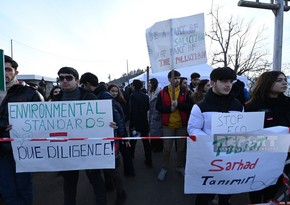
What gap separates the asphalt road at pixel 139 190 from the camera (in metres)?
3.69

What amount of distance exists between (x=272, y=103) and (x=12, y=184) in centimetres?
309

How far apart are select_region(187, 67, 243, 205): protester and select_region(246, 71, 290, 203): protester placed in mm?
372

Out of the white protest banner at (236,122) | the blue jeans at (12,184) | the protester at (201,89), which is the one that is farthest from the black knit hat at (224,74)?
the blue jeans at (12,184)

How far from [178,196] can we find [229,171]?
1664 mm

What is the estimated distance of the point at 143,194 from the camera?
3918mm

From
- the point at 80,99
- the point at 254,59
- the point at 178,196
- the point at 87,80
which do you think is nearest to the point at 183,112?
the point at 178,196

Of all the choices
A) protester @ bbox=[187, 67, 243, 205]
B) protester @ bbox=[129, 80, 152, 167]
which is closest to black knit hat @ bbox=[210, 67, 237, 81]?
protester @ bbox=[187, 67, 243, 205]

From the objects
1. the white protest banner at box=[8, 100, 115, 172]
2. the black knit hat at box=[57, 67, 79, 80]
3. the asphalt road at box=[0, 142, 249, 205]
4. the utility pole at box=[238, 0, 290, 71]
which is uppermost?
the utility pole at box=[238, 0, 290, 71]

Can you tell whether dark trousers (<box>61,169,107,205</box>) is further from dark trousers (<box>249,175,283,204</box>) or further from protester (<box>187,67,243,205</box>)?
dark trousers (<box>249,175,283,204</box>)

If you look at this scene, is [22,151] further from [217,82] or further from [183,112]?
[183,112]

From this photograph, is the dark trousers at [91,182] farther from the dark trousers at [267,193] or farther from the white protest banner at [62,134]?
the dark trousers at [267,193]

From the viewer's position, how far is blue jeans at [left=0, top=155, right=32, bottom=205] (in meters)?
2.62

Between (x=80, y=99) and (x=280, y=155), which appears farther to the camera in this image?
(x=80, y=99)

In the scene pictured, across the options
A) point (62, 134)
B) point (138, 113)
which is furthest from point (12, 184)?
point (138, 113)
